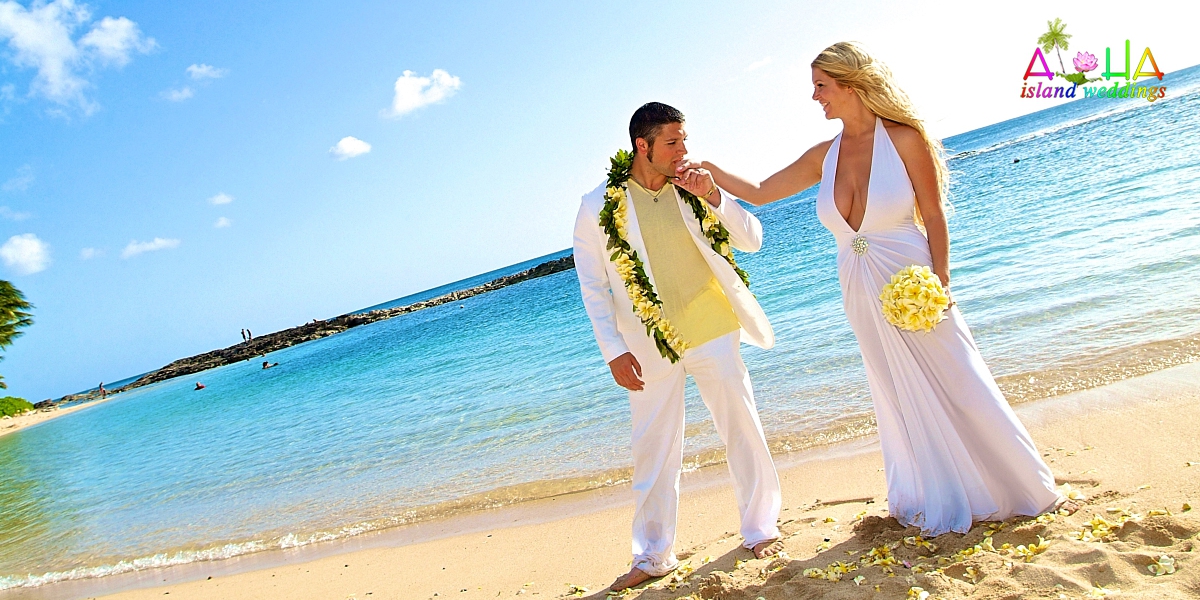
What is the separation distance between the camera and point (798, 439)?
6473 mm

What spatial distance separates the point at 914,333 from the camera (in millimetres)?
3678

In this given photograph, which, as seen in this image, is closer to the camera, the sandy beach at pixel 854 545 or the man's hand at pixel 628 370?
the sandy beach at pixel 854 545

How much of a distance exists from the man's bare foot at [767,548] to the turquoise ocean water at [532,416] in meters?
2.36

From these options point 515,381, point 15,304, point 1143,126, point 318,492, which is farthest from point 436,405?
point 15,304

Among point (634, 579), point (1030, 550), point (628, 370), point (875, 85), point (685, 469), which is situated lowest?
point (685, 469)

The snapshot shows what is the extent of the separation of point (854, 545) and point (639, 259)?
6.00 ft

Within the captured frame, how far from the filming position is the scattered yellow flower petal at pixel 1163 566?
109 inches

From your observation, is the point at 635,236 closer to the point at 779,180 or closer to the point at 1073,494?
the point at 779,180

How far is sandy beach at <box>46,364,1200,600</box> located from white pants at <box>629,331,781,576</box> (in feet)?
0.63

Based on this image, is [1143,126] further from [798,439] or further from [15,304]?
[15,304]

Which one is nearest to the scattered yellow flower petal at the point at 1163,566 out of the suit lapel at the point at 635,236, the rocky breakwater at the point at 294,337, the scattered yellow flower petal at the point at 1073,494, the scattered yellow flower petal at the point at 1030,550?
the scattered yellow flower petal at the point at 1030,550

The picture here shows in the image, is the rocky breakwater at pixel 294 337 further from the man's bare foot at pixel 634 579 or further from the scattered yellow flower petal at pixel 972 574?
the scattered yellow flower petal at pixel 972 574

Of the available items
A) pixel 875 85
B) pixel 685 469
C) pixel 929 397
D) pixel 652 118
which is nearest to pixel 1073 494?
pixel 929 397

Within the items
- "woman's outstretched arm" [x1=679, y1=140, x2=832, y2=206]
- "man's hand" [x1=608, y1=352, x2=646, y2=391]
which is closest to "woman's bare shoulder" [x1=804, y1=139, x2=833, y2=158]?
"woman's outstretched arm" [x1=679, y1=140, x2=832, y2=206]
